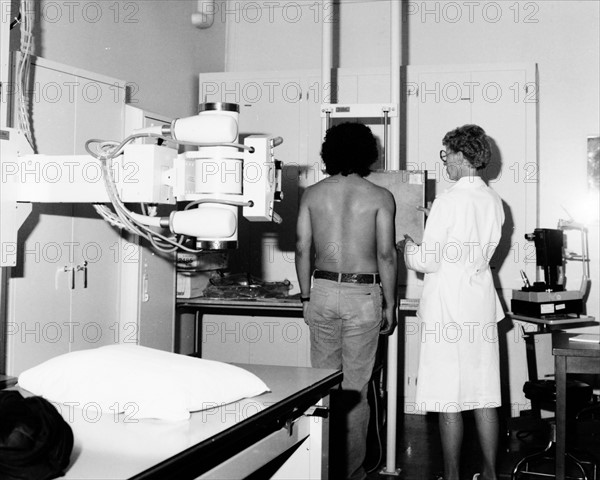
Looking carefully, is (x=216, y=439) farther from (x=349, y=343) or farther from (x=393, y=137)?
(x=393, y=137)

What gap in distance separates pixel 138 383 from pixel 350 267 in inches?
63.9

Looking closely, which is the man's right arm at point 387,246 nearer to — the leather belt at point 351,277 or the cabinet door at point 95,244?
the leather belt at point 351,277

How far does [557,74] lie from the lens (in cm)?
437

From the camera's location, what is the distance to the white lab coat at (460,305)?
280 cm

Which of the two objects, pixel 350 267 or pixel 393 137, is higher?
pixel 393 137

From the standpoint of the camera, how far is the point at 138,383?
131 cm

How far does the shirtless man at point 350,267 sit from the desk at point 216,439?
43.5 inches

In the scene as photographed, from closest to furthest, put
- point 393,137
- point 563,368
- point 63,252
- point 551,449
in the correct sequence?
point 63,252 → point 563,368 → point 551,449 → point 393,137

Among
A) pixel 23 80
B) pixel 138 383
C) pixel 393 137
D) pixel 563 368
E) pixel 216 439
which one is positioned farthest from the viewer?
pixel 393 137

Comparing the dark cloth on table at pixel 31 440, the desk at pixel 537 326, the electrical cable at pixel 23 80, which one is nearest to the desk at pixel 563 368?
the desk at pixel 537 326

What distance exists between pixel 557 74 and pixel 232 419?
3.76m

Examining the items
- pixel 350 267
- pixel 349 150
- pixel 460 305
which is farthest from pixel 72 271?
→ pixel 460 305

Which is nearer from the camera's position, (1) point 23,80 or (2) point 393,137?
(1) point 23,80

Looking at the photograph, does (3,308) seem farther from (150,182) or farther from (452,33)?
(452,33)
